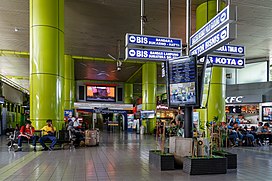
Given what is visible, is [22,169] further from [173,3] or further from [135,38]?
[173,3]

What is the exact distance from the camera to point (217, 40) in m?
5.96

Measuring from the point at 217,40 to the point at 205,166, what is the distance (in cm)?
276

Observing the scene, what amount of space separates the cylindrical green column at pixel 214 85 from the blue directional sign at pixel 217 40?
5.66 meters

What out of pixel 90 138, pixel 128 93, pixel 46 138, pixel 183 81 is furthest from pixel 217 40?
pixel 128 93

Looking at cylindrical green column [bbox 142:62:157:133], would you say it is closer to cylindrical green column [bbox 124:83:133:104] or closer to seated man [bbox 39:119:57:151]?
cylindrical green column [bbox 124:83:133:104]

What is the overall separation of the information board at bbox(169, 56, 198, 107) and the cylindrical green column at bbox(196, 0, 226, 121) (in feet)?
17.5

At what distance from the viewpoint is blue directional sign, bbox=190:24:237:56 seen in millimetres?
5582

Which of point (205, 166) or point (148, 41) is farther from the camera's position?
point (148, 41)

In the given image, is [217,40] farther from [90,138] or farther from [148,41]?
[90,138]

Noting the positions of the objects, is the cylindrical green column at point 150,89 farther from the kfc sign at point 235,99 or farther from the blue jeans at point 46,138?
the blue jeans at point 46,138

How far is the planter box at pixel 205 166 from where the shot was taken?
635cm

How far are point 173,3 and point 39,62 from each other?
6167 mm

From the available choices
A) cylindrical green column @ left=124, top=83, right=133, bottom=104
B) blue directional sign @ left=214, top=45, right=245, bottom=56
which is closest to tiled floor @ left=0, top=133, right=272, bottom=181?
blue directional sign @ left=214, top=45, right=245, bottom=56

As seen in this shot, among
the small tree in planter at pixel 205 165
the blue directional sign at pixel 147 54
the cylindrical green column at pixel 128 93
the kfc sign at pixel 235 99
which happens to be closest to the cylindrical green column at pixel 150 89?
the kfc sign at pixel 235 99
